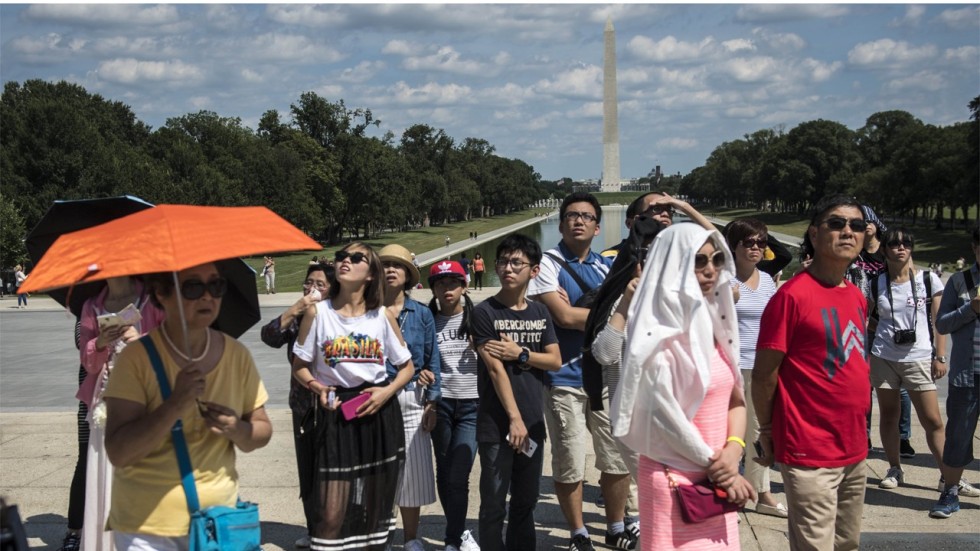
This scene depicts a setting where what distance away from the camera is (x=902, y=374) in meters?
6.77

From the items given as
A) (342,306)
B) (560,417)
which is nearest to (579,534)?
(560,417)

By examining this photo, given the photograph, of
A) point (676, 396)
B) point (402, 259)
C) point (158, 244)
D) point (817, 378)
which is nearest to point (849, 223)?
→ point (817, 378)

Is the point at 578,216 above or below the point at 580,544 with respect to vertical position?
above

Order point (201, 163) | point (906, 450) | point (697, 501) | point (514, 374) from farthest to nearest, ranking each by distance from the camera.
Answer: point (201, 163)
point (906, 450)
point (514, 374)
point (697, 501)

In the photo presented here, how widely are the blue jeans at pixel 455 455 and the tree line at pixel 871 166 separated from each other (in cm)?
2510

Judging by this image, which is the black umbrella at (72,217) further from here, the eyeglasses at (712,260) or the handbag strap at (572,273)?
the eyeglasses at (712,260)

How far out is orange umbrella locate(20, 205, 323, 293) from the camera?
2902 millimetres

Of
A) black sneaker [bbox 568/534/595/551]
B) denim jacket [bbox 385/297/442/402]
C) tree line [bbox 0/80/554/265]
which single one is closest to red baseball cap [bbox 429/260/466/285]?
denim jacket [bbox 385/297/442/402]

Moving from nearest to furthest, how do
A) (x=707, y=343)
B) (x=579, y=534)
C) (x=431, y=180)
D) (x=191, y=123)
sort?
(x=707, y=343), (x=579, y=534), (x=191, y=123), (x=431, y=180)

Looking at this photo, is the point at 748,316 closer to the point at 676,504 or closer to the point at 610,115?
the point at 676,504

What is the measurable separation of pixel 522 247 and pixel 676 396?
189cm

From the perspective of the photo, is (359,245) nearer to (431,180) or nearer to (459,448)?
(459,448)

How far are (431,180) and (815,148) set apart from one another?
43393mm

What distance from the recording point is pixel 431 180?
104375mm
